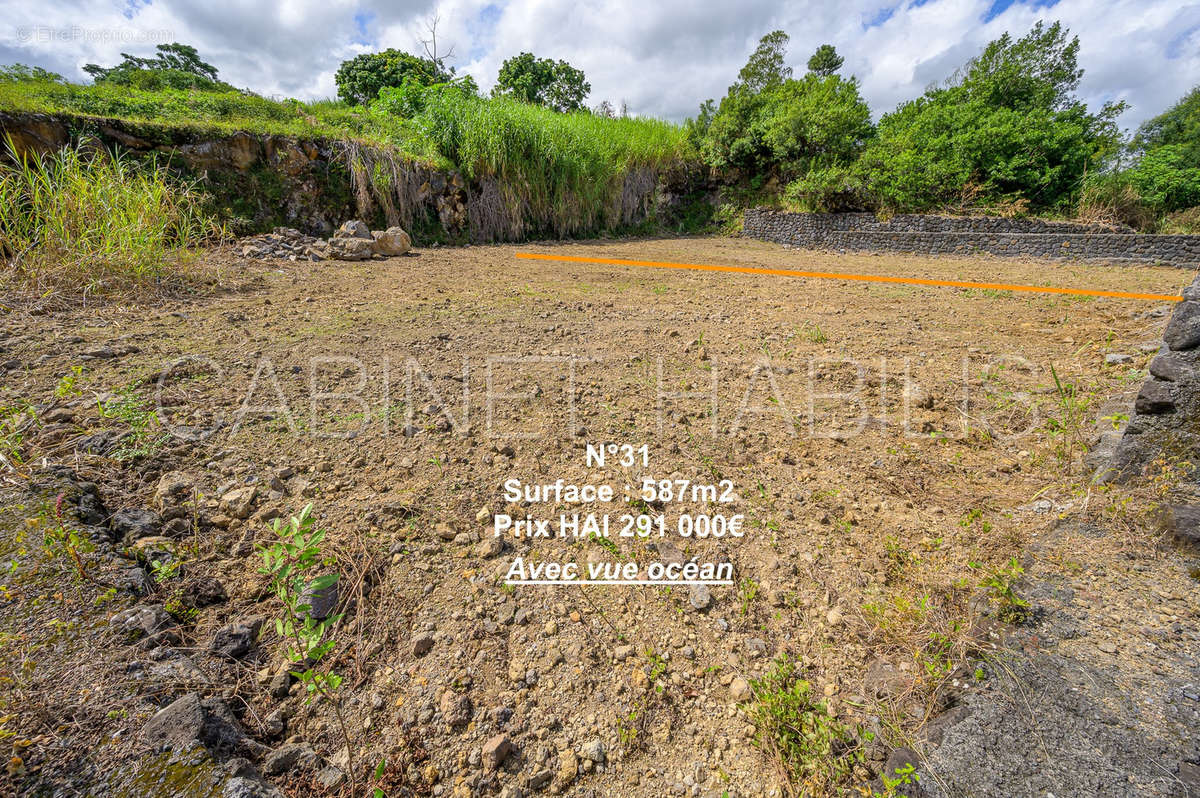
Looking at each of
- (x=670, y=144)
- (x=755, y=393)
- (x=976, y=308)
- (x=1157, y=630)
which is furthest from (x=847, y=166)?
(x=1157, y=630)

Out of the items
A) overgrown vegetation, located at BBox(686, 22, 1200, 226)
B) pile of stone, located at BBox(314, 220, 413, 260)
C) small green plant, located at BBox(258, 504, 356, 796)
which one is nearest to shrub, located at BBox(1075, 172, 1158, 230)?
overgrown vegetation, located at BBox(686, 22, 1200, 226)

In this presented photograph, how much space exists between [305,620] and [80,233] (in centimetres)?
394

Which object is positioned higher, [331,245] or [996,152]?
[996,152]

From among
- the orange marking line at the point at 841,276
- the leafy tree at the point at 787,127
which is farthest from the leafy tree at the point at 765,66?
the orange marking line at the point at 841,276

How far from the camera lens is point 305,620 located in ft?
3.92

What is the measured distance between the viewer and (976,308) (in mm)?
4457

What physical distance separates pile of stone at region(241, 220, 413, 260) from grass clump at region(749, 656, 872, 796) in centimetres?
572

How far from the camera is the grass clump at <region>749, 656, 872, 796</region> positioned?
104 cm

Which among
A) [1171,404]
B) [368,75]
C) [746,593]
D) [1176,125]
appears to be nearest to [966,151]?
[1171,404]

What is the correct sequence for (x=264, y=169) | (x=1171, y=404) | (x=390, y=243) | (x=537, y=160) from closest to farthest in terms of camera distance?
(x=1171, y=404) → (x=390, y=243) → (x=264, y=169) → (x=537, y=160)

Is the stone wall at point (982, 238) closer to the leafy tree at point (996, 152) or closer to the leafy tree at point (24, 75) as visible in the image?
the leafy tree at point (996, 152)

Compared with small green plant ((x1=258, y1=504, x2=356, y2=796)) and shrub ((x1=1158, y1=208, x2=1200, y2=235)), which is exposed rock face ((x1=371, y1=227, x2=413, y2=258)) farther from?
shrub ((x1=1158, y1=208, x2=1200, y2=235))

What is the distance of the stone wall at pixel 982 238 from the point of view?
23.8 ft

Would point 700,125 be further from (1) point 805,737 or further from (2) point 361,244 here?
(1) point 805,737
